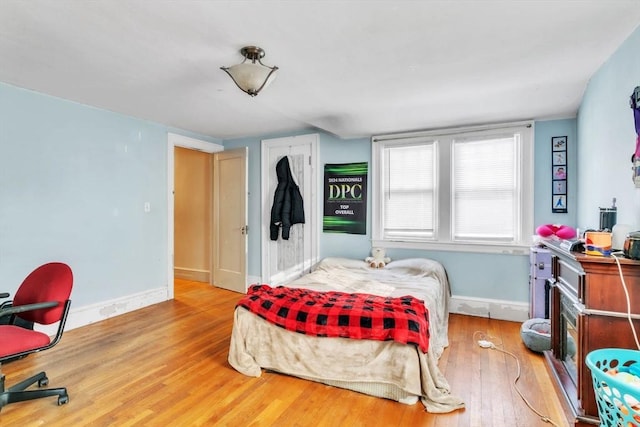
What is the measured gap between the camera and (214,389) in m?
2.21

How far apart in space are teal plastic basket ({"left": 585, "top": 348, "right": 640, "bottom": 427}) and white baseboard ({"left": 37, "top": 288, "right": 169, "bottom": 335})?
4084mm

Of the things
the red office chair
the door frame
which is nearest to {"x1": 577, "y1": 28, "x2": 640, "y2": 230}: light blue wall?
the red office chair

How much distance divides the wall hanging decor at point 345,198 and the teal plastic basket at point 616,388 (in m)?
2.90

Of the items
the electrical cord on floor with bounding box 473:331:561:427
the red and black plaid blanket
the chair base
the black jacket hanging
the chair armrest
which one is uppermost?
the black jacket hanging

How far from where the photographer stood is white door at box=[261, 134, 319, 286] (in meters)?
4.55

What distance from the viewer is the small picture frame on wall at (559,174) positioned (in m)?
3.37

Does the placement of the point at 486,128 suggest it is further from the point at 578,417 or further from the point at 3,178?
the point at 3,178

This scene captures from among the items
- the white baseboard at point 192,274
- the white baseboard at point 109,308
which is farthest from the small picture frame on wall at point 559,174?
the white baseboard at point 192,274

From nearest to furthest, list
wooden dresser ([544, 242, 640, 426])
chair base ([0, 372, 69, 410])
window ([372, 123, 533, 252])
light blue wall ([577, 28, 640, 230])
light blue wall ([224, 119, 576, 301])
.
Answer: wooden dresser ([544, 242, 640, 426]) → light blue wall ([577, 28, 640, 230]) → chair base ([0, 372, 69, 410]) → light blue wall ([224, 119, 576, 301]) → window ([372, 123, 533, 252])

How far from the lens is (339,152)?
14.5ft

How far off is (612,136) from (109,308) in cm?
471

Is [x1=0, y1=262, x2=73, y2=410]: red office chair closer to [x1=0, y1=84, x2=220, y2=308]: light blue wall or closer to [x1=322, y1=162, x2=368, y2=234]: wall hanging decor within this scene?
[x1=0, y1=84, x2=220, y2=308]: light blue wall

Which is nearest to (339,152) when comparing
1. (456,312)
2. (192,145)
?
(192,145)

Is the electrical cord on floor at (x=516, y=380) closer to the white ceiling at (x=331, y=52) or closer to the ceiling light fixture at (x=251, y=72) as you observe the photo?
the white ceiling at (x=331, y=52)
